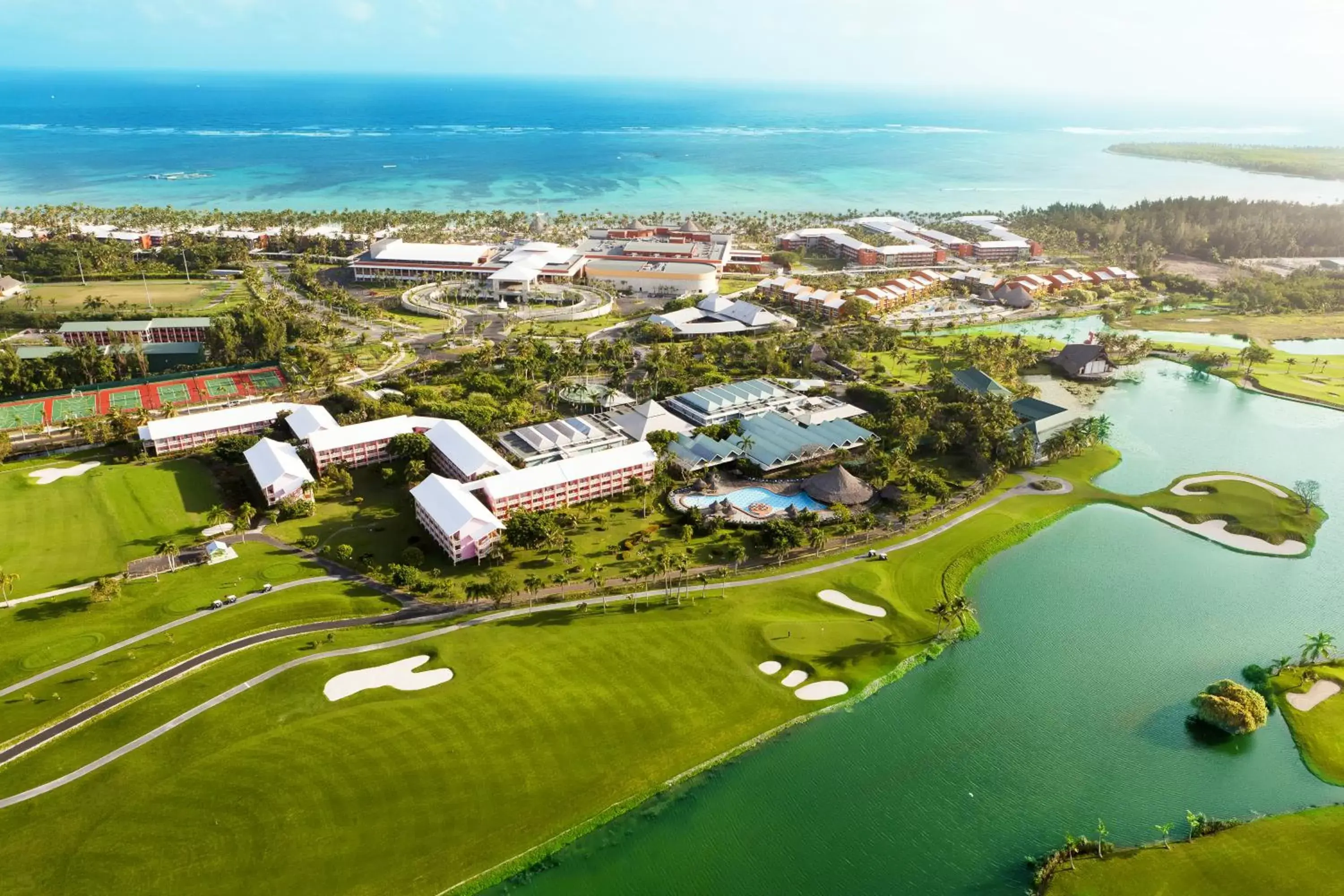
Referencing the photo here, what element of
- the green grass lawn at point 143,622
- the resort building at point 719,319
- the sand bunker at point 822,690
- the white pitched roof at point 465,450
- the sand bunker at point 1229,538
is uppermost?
the resort building at point 719,319

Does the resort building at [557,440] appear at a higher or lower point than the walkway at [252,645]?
higher

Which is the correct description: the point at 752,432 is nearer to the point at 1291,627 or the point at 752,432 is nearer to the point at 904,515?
the point at 904,515

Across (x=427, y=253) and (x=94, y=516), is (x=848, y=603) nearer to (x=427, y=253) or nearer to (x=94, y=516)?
(x=94, y=516)

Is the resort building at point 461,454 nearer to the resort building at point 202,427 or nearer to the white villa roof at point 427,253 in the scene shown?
the resort building at point 202,427

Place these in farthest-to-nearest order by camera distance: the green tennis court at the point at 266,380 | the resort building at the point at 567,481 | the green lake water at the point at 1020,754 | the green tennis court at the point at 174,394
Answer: the green tennis court at the point at 266,380, the green tennis court at the point at 174,394, the resort building at the point at 567,481, the green lake water at the point at 1020,754

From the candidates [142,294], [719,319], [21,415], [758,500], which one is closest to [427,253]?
[142,294]

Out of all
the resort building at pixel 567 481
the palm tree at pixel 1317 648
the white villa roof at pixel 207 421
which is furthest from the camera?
the white villa roof at pixel 207 421

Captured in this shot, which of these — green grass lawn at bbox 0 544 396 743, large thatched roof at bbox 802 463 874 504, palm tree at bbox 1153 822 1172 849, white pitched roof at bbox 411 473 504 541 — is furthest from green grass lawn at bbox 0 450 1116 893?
palm tree at bbox 1153 822 1172 849

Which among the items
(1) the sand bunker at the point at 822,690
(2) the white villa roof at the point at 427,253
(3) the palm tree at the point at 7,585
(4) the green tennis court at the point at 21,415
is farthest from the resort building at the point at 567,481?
(2) the white villa roof at the point at 427,253
